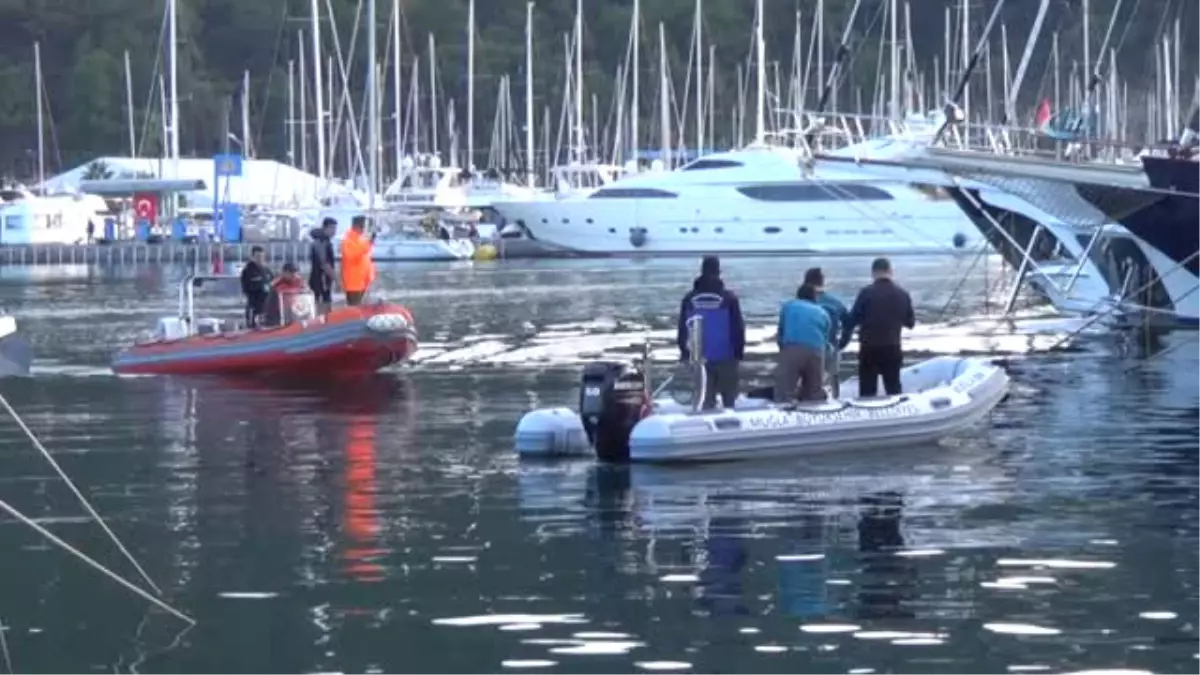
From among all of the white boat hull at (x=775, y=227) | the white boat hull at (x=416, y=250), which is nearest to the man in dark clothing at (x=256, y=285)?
the white boat hull at (x=775, y=227)

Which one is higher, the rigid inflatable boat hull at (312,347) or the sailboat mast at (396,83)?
the sailboat mast at (396,83)

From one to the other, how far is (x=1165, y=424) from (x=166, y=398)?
10.3 metres

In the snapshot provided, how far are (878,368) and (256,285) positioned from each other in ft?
36.6

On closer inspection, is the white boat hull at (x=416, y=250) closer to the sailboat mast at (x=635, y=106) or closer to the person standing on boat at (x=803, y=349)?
the sailboat mast at (x=635, y=106)

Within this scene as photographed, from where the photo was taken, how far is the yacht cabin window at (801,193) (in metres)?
84.2

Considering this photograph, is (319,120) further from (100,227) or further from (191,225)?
(100,227)

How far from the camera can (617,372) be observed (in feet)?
70.6

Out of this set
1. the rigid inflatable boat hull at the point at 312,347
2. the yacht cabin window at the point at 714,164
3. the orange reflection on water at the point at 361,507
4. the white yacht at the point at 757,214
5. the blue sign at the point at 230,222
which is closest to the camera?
the orange reflection on water at the point at 361,507

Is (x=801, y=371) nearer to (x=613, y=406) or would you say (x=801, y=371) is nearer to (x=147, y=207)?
(x=613, y=406)

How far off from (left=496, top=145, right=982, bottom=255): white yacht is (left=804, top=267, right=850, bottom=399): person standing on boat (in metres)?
59.9

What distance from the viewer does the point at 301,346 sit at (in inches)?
1211

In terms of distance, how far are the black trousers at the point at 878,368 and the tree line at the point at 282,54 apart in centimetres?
8131

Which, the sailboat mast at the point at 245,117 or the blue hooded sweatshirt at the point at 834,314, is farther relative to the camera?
the sailboat mast at the point at 245,117

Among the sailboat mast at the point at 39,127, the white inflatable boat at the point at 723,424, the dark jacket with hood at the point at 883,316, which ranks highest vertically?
the sailboat mast at the point at 39,127
